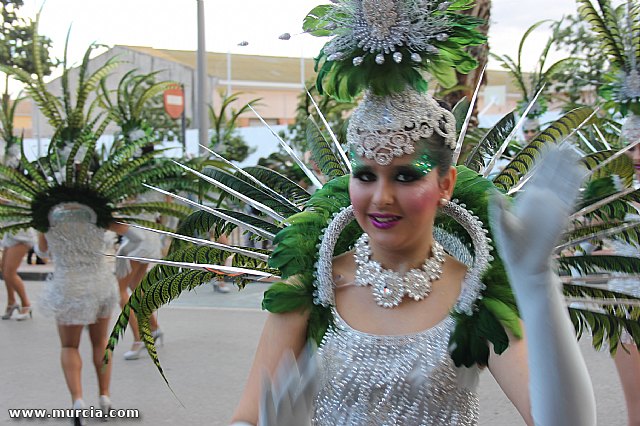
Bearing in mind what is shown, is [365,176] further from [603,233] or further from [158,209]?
[158,209]

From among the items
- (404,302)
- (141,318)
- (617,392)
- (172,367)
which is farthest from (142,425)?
(404,302)

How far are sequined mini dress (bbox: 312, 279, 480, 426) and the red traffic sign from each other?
43.1 ft

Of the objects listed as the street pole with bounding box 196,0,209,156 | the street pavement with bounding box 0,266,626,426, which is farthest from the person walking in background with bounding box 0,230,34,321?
the street pole with bounding box 196,0,209,156

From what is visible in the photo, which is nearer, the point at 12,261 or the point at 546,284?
the point at 546,284

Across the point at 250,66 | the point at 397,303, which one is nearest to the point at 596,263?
the point at 397,303

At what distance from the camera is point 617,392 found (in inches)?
232

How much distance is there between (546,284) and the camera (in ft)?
3.84

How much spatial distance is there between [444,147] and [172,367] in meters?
5.30

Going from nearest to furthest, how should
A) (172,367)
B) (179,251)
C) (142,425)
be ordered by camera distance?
(179,251) → (142,425) → (172,367)

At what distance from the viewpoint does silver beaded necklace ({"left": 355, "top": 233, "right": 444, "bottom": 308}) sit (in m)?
2.03

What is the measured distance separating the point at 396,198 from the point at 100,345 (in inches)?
152

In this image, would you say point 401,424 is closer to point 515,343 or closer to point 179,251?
point 515,343

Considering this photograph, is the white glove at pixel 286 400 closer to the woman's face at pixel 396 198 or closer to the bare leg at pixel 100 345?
the woman's face at pixel 396 198

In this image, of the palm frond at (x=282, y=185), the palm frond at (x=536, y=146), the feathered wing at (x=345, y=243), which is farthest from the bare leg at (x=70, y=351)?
the palm frond at (x=536, y=146)
